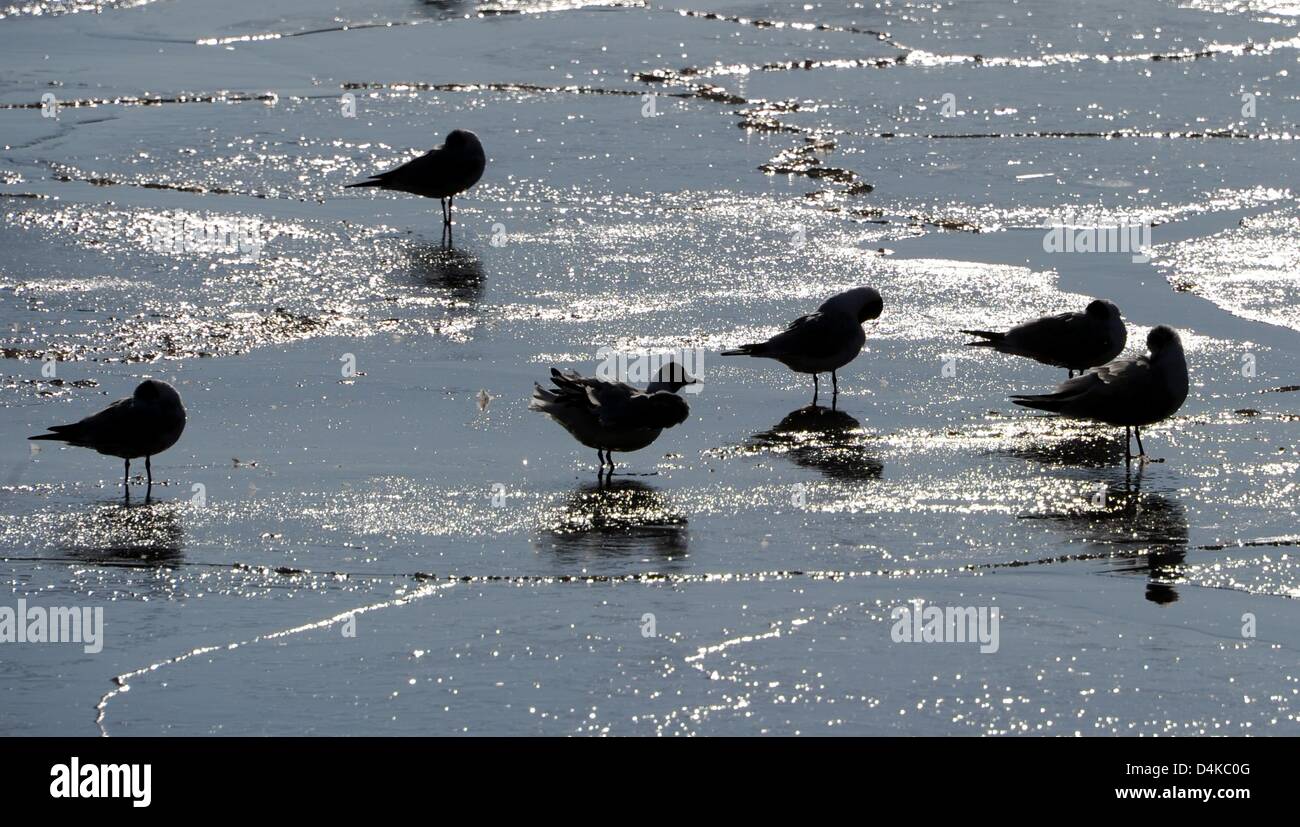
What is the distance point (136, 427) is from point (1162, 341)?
4549 mm

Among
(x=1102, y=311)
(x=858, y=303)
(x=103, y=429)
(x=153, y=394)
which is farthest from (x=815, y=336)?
(x=103, y=429)

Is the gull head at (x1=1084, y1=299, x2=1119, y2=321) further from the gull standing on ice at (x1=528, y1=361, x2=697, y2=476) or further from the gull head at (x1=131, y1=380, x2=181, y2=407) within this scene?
the gull head at (x1=131, y1=380, x2=181, y2=407)

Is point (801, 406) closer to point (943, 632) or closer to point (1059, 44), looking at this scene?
point (943, 632)

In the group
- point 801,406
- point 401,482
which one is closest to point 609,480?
point 401,482

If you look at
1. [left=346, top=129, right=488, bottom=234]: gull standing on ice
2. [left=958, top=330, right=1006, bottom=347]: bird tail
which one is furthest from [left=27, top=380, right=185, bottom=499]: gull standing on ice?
[left=346, top=129, right=488, bottom=234]: gull standing on ice

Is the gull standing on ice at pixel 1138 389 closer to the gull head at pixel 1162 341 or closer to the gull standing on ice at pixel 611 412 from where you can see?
the gull head at pixel 1162 341

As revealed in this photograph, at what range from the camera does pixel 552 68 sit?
17.8 metres

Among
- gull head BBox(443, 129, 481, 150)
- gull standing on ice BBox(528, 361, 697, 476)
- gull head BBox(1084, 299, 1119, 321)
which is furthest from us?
gull head BBox(443, 129, 481, 150)

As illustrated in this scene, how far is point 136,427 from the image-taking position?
7.82m

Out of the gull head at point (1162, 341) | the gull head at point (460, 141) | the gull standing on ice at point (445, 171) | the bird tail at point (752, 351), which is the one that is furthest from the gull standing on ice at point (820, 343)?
the gull head at point (460, 141)

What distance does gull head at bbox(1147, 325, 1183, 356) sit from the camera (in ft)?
27.2

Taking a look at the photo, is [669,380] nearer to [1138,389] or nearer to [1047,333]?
[1138,389]

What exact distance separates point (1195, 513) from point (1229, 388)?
1948mm

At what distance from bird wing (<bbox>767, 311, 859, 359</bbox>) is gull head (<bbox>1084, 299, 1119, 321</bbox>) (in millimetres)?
1252
